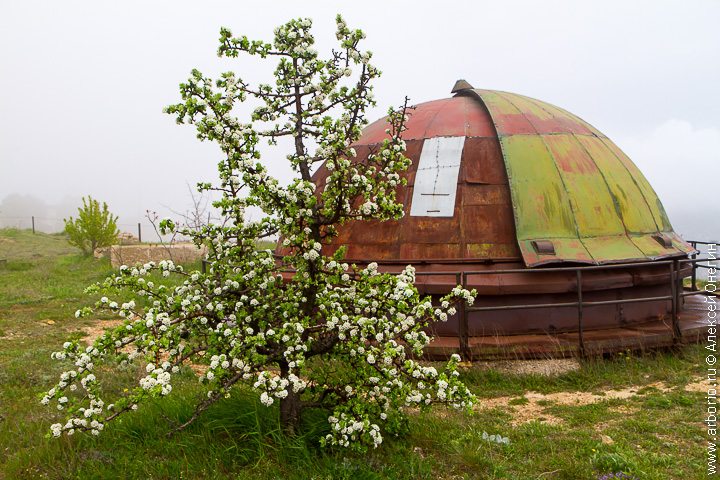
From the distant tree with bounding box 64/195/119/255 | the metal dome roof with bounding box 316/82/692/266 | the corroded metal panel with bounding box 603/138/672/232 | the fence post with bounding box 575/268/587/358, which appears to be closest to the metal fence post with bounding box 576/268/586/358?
the fence post with bounding box 575/268/587/358

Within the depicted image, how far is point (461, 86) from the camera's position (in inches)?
415

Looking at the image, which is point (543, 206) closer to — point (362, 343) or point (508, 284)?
point (508, 284)

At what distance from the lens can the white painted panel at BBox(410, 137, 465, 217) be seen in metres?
8.37

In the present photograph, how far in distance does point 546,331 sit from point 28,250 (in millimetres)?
23533

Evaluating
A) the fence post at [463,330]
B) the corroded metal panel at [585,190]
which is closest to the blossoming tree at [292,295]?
the fence post at [463,330]

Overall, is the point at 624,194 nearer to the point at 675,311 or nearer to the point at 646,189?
the point at 646,189

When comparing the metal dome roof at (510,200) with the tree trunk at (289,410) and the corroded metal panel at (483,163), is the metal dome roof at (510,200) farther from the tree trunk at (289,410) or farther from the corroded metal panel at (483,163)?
the tree trunk at (289,410)

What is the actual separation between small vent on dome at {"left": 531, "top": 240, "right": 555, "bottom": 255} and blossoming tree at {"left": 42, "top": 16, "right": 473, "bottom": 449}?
3.53 m

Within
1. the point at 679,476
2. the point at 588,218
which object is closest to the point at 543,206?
the point at 588,218

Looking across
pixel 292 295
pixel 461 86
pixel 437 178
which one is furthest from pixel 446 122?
pixel 292 295

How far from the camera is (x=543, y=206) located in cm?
828

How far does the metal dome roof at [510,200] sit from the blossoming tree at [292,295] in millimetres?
3368

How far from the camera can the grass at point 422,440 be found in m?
4.63

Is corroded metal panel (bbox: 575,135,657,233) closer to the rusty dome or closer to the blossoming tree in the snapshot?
the rusty dome
